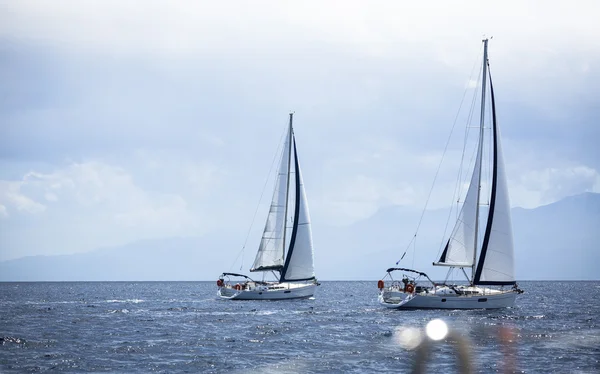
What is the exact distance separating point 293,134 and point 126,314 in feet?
97.3

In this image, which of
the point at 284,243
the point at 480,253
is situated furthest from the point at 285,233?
the point at 480,253

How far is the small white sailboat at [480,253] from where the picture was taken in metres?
64.3

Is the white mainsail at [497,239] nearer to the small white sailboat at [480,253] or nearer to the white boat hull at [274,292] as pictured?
the small white sailboat at [480,253]

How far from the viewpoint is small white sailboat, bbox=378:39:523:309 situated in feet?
211

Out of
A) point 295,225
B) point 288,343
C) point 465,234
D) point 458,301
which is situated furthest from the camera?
point 295,225

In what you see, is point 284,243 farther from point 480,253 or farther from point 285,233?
point 480,253

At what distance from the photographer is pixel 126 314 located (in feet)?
233

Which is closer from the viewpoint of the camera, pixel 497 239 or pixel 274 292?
pixel 497 239

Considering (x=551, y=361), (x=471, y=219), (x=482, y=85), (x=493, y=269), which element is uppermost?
(x=482, y=85)

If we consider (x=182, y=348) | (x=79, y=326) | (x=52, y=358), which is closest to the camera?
(x=52, y=358)

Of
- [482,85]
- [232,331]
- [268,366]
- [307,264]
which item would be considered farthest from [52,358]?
[307,264]

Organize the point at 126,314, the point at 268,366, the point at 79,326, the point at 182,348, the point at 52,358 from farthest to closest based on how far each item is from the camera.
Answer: the point at 126,314
the point at 79,326
the point at 182,348
the point at 52,358
the point at 268,366

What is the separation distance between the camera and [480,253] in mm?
65125

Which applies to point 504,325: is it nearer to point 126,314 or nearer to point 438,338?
point 438,338
